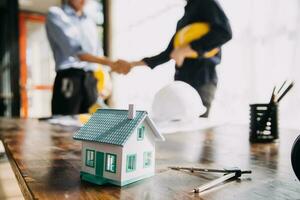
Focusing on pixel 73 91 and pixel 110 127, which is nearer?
pixel 110 127

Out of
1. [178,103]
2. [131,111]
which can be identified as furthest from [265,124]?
[131,111]

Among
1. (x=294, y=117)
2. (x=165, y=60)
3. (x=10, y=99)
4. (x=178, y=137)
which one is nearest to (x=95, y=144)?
(x=178, y=137)

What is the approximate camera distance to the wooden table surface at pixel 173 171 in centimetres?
45

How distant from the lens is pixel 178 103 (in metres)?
1.23

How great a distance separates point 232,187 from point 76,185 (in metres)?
0.24

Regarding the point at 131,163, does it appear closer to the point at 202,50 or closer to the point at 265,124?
the point at 265,124

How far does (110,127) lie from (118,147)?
0.05 m

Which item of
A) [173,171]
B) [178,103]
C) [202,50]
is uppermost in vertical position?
[202,50]

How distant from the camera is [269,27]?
65.6 inches

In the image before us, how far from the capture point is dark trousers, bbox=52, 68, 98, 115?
91.5 inches

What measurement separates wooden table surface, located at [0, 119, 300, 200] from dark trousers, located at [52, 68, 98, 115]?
1320 millimetres

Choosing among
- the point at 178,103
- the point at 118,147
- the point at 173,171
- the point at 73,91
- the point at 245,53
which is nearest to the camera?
the point at 118,147

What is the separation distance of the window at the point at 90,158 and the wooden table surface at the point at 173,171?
0.03m

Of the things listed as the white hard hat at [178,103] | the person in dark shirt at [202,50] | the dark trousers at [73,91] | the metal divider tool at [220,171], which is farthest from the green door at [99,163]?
the dark trousers at [73,91]
